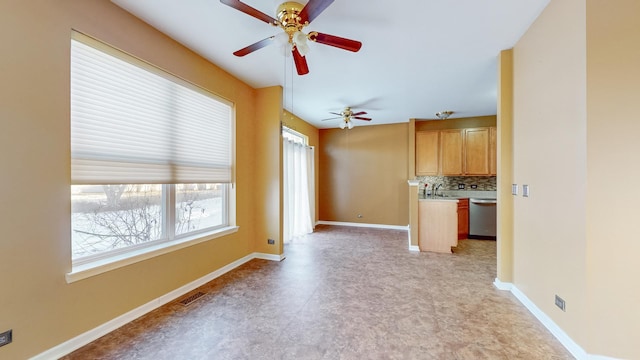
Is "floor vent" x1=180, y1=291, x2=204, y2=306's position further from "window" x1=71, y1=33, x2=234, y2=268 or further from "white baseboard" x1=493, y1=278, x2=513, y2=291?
"white baseboard" x1=493, y1=278, x2=513, y2=291

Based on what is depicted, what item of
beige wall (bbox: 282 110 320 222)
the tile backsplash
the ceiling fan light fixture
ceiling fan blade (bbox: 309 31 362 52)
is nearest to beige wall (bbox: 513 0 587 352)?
ceiling fan blade (bbox: 309 31 362 52)

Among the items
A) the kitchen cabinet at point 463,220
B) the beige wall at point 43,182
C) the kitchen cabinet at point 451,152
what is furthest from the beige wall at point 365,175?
the beige wall at point 43,182

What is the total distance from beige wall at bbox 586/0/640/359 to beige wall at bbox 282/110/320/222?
14.2 ft

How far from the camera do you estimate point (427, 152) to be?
5.56 meters

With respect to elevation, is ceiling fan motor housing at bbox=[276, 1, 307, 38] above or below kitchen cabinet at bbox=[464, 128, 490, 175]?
above

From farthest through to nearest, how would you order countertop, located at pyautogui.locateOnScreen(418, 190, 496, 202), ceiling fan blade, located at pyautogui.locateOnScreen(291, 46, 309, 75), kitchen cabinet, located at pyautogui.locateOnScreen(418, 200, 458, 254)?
countertop, located at pyautogui.locateOnScreen(418, 190, 496, 202) < kitchen cabinet, located at pyautogui.locateOnScreen(418, 200, 458, 254) < ceiling fan blade, located at pyautogui.locateOnScreen(291, 46, 309, 75)

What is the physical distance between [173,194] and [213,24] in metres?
1.80

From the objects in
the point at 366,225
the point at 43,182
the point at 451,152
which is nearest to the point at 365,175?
the point at 366,225

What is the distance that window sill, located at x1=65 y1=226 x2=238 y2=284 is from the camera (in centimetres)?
175

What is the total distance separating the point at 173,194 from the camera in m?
2.62

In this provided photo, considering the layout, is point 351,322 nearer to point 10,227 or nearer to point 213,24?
point 10,227

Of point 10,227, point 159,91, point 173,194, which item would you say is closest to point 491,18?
point 159,91

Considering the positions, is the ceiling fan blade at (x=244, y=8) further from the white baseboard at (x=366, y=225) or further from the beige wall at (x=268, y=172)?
the white baseboard at (x=366, y=225)

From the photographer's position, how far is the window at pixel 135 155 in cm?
185
